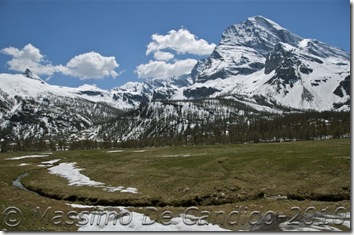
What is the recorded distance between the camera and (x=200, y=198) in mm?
42094

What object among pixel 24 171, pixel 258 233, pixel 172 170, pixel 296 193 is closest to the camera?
pixel 258 233

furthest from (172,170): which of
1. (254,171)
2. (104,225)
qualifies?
(104,225)

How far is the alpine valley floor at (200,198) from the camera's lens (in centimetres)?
3064

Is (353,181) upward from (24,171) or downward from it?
upward

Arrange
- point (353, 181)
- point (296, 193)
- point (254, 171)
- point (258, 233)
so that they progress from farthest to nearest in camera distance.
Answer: point (254, 171) → point (296, 193) → point (353, 181) → point (258, 233)

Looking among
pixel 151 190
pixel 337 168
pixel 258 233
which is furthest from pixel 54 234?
pixel 337 168

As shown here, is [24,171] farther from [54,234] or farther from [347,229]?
[347,229]

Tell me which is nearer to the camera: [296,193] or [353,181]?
[353,181]

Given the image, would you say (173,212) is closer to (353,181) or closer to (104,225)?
(104,225)

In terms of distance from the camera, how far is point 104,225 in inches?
1235

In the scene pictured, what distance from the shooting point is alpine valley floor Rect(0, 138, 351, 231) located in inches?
1206

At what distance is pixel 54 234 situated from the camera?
27.8m

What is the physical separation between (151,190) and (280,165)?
23.0 metres

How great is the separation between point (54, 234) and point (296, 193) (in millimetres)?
28174
